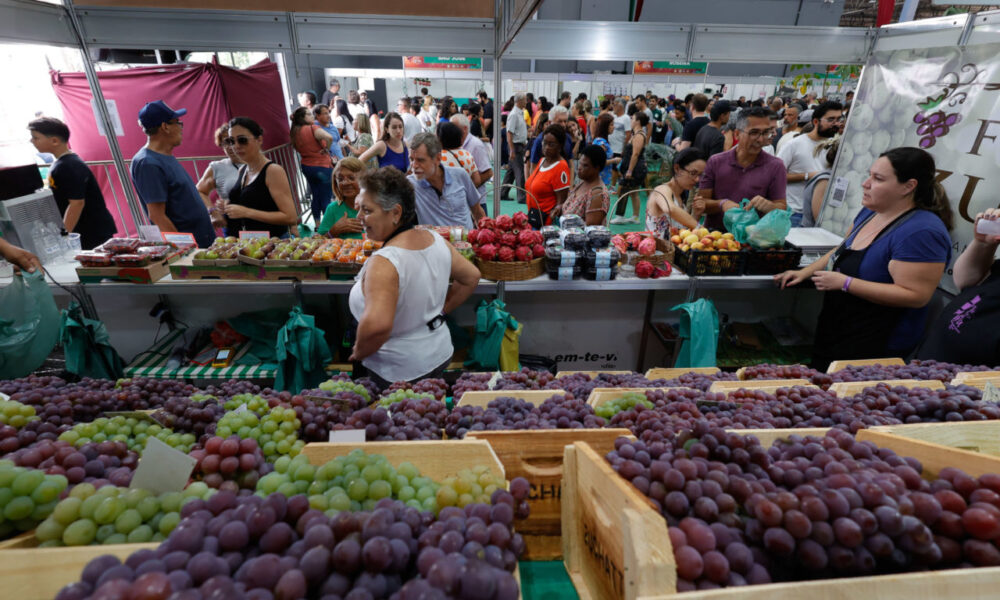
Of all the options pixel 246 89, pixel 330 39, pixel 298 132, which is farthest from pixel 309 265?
pixel 246 89

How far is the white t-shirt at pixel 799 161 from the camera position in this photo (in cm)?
514

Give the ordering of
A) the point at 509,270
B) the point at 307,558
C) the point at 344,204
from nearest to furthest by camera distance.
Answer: the point at 307,558 → the point at 509,270 → the point at 344,204

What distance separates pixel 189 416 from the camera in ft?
4.63

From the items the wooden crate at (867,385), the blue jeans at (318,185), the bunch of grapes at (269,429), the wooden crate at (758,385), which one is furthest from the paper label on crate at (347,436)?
the blue jeans at (318,185)

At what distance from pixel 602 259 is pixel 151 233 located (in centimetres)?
335

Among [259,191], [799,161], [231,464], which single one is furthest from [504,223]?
[799,161]

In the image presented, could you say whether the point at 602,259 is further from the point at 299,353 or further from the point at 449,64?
the point at 449,64

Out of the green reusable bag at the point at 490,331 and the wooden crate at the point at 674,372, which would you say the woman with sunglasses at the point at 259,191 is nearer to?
the green reusable bag at the point at 490,331

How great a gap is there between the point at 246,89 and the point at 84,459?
836cm

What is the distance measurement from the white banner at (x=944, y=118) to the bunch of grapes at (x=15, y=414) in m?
5.03

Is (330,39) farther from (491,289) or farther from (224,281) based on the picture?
(491,289)

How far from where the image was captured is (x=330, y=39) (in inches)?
153

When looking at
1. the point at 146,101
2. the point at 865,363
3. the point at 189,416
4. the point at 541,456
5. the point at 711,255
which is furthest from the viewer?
the point at 146,101

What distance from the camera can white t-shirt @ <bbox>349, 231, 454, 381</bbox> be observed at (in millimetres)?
2229
